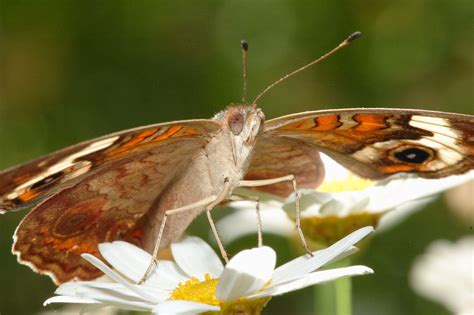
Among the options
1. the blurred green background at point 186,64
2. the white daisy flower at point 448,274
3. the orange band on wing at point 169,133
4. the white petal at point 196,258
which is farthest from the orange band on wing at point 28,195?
the blurred green background at point 186,64

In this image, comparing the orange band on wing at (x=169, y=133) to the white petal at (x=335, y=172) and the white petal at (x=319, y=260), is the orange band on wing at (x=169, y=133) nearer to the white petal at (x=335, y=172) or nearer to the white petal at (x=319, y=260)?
the white petal at (x=319, y=260)

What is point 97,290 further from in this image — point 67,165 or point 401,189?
point 401,189

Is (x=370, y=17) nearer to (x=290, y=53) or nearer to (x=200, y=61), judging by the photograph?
(x=290, y=53)

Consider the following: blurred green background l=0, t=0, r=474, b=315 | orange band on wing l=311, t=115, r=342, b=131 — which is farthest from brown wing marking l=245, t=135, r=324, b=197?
blurred green background l=0, t=0, r=474, b=315

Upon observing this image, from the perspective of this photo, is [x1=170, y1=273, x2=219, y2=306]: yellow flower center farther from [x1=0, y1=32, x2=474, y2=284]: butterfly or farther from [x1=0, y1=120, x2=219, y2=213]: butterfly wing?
[x1=0, y1=120, x2=219, y2=213]: butterfly wing

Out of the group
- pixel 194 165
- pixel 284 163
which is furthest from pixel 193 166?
pixel 284 163

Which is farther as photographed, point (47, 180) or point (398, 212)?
point (398, 212)
